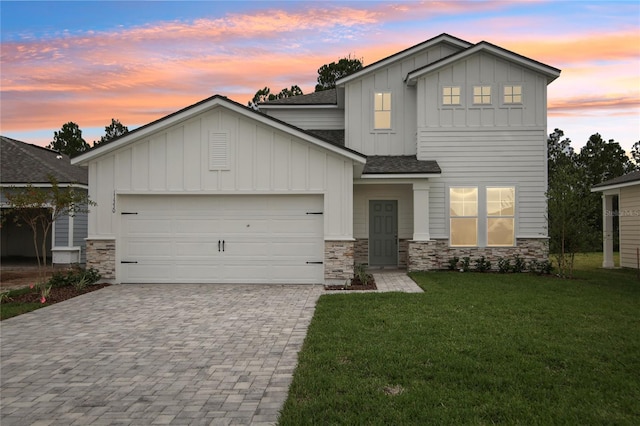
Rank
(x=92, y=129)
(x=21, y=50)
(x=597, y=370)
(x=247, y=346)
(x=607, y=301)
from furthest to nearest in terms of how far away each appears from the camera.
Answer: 1. (x=92, y=129)
2. (x=21, y=50)
3. (x=607, y=301)
4. (x=247, y=346)
5. (x=597, y=370)

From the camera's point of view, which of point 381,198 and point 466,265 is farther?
point 381,198

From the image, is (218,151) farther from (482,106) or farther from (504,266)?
(504,266)

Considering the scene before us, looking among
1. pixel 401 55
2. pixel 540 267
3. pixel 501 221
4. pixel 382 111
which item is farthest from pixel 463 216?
pixel 401 55

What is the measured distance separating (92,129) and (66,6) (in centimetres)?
3556

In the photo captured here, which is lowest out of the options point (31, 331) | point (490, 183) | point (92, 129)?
point (31, 331)

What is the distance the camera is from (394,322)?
812cm

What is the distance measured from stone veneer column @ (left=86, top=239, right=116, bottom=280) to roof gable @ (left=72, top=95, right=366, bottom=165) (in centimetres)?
238

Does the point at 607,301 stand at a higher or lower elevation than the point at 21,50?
lower

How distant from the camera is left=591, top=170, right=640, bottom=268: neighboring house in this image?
1827 centimetres

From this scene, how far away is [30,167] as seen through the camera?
20016mm

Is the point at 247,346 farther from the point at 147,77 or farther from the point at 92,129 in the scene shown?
the point at 92,129

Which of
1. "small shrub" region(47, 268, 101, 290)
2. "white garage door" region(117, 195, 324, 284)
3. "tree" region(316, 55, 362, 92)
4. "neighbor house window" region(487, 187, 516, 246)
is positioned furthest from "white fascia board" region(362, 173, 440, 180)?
"tree" region(316, 55, 362, 92)

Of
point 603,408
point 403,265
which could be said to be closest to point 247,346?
point 603,408

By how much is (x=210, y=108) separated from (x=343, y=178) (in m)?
4.07
